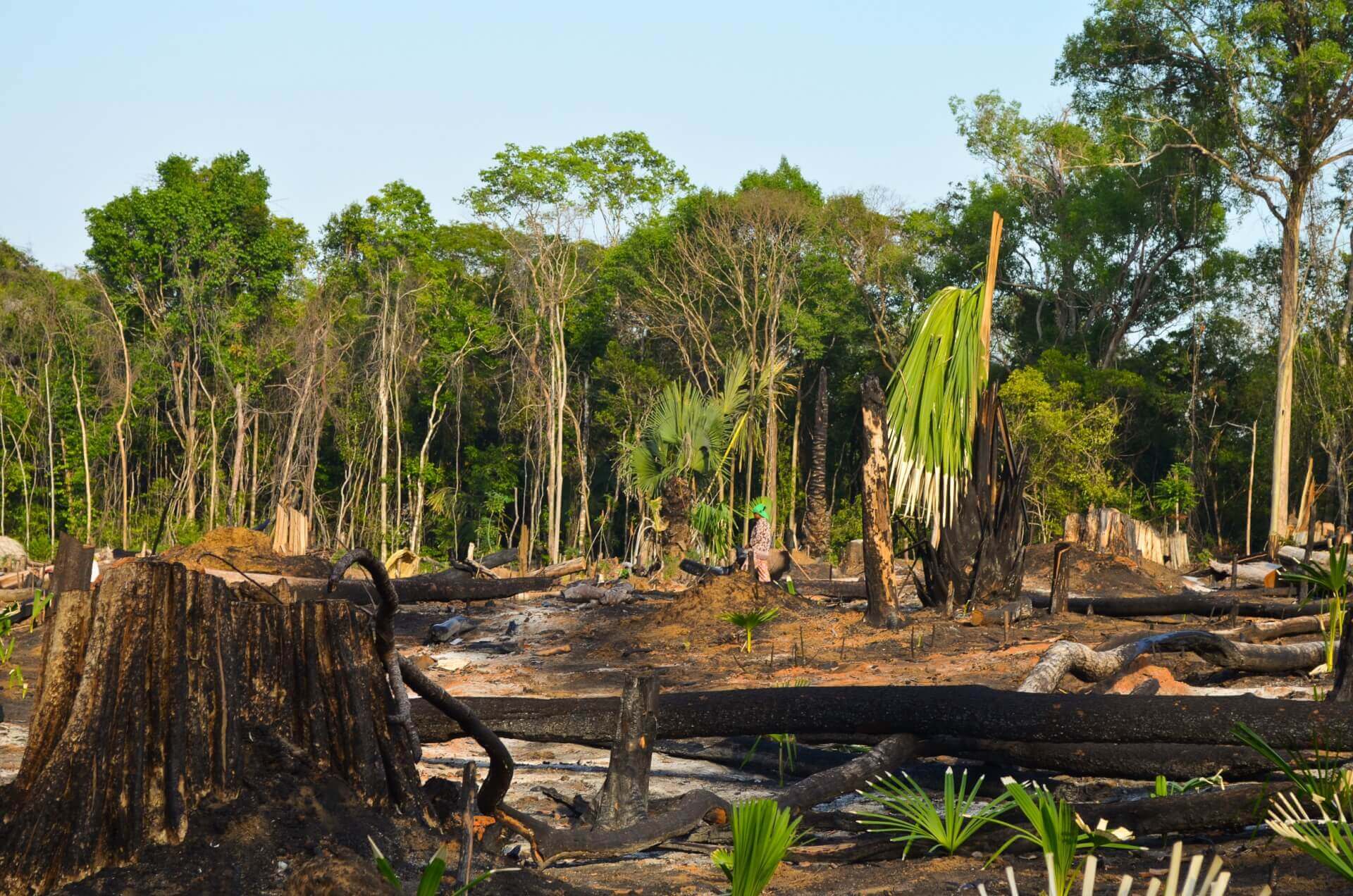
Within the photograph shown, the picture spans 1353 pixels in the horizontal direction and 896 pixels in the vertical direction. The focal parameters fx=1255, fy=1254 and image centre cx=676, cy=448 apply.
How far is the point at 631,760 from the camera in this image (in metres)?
4.79

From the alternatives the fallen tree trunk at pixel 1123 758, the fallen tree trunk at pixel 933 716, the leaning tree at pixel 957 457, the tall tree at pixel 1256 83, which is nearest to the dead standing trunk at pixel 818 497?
the tall tree at pixel 1256 83

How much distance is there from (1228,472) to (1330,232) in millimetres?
6855

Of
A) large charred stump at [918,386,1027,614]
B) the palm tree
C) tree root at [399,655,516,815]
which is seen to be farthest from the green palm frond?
tree root at [399,655,516,815]

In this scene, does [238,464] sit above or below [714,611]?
above

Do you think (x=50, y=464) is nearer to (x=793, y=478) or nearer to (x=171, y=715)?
(x=793, y=478)

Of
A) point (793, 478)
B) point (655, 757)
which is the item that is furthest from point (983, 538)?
point (793, 478)

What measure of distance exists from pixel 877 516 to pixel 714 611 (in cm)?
217

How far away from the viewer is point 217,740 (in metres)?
3.39

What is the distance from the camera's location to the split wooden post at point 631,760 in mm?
4715

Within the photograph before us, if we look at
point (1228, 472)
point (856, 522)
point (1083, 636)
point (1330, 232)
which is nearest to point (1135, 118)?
point (1330, 232)

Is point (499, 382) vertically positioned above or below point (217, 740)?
above

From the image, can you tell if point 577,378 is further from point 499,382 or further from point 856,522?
point 856,522

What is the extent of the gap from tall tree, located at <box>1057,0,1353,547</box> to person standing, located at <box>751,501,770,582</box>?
1557 centimetres

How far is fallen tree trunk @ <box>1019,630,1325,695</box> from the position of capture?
6898 millimetres
